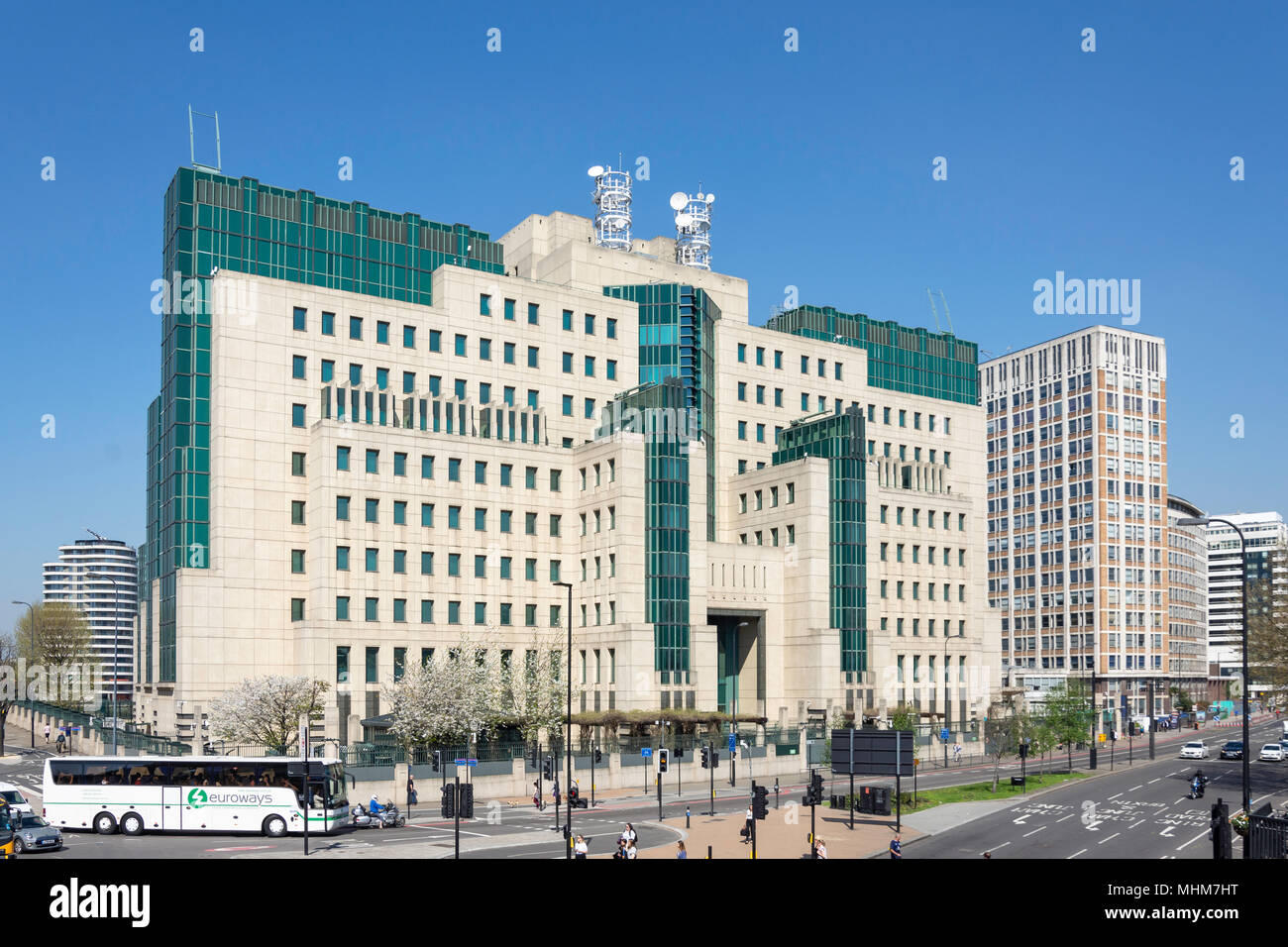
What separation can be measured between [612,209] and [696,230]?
996cm

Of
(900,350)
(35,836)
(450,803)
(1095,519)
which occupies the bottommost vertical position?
(35,836)

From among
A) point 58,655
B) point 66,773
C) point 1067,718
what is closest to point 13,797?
point 66,773

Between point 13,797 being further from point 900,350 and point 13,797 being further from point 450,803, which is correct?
point 900,350

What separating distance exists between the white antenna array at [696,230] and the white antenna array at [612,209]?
647 cm

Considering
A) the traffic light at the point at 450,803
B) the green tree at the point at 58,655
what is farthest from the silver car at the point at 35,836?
the green tree at the point at 58,655

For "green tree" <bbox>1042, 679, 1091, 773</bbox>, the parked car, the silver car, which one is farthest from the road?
the parked car

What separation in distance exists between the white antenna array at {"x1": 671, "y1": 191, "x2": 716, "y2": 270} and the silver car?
290 ft

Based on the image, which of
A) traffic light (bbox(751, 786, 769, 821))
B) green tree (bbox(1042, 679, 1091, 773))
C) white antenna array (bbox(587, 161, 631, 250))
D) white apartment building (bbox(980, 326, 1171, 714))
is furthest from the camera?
white apartment building (bbox(980, 326, 1171, 714))

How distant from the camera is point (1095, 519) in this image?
15962 centimetres

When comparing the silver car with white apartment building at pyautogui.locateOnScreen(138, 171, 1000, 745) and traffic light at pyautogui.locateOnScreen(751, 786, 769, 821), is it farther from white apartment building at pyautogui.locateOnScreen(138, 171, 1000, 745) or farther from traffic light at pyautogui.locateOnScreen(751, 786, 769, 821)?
white apartment building at pyautogui.locateOnScreen(138, 171, 1000, 745)

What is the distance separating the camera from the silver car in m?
40.7

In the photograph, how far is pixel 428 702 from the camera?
228 ft

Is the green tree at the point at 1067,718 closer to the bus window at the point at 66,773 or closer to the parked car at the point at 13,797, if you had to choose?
the bus window at the point at 66,773

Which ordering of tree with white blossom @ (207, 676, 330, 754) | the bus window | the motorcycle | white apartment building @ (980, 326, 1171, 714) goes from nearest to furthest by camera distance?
1. the bus window
2. the motorcycle
3. tree with white blossom @ (207, 676, 330, 754)
4. white apartment building @ (980, 326, 1171, 714)
